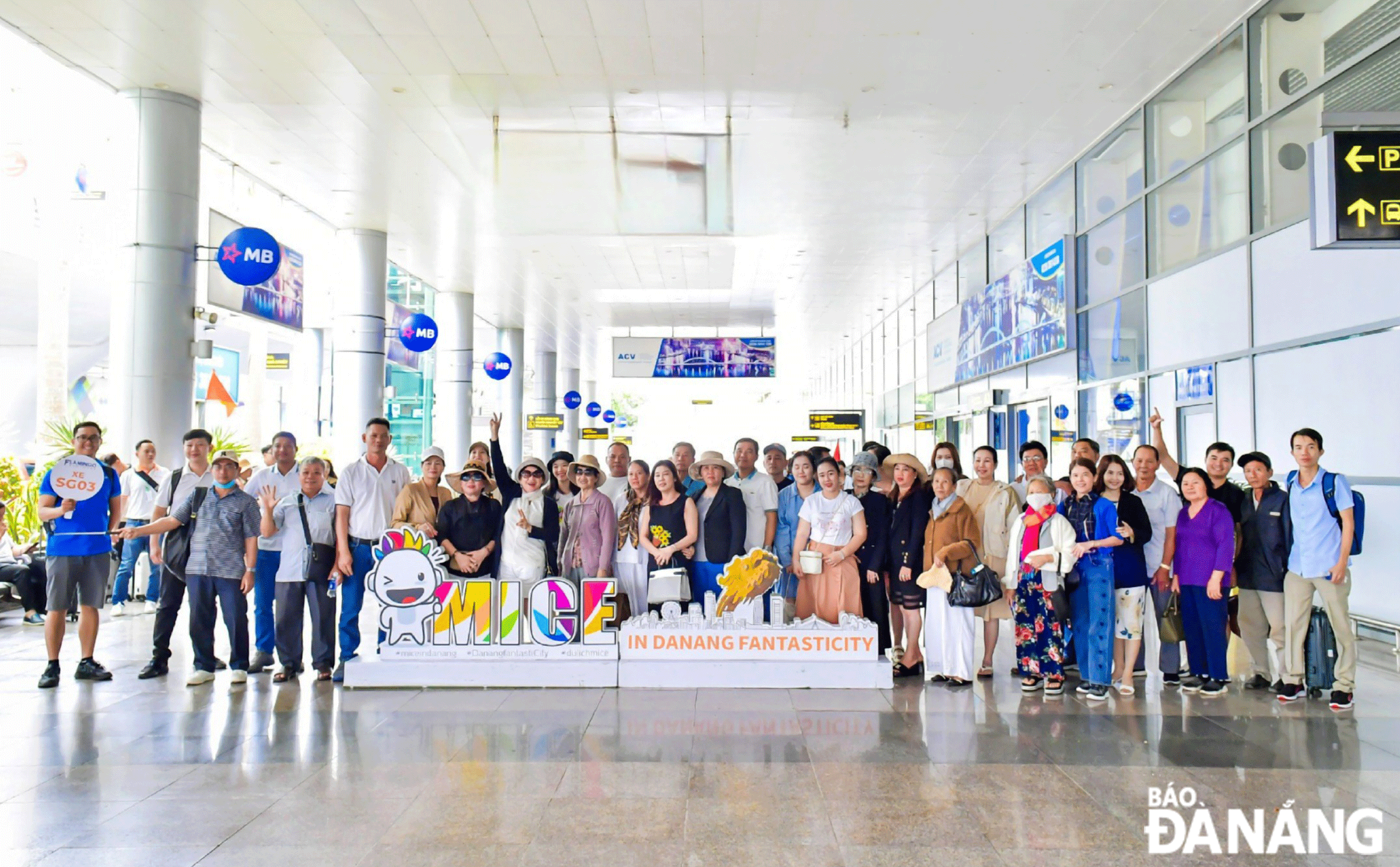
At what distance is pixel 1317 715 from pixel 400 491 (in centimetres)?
599

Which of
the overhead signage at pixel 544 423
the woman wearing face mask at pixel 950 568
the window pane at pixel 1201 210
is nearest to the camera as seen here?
the woman wearing face mask at pixel 950 568

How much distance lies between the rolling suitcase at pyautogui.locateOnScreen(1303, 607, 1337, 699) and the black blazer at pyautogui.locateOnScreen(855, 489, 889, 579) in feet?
8.72

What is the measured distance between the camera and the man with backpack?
19.6ft

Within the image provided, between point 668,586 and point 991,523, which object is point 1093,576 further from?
point 668,586

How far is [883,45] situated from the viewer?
873 cm

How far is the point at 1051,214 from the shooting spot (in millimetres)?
13492

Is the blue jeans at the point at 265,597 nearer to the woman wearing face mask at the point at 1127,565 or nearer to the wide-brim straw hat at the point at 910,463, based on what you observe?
the wide-brim straw hat at the point at 910,463

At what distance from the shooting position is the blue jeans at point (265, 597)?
7.09m

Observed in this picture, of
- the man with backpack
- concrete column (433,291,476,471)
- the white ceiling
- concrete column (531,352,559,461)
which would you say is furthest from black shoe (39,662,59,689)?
concrete column (531,352,559,461)

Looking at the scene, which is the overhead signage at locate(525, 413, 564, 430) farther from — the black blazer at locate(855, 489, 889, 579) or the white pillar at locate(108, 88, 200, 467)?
the black blazer at locate(855, 489, 889, 579)

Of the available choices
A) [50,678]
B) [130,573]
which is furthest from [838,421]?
[50,678]

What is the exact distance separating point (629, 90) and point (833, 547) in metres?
5.22

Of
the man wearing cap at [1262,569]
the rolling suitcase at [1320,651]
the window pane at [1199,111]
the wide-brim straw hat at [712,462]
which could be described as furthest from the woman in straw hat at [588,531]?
the window pane at [1199,111]

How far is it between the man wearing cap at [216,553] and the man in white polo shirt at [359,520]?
583 mm
